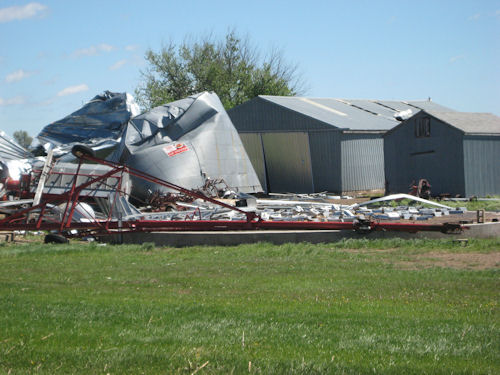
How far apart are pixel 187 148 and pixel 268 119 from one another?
30.1 feet

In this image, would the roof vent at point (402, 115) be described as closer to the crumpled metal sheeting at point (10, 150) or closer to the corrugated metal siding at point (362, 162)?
the corrugated metal siding at point (362, 162)

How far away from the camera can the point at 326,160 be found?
114 feet

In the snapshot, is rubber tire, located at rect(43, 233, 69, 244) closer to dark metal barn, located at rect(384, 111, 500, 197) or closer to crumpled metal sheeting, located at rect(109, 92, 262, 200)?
crumpled metal sheeting, located at rect(109, 92, 262, 200)

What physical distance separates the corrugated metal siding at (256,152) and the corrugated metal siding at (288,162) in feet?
1.01

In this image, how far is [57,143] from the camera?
38875mm

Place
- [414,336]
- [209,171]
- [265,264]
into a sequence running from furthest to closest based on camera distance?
[209,171], [265,264], [414,336]

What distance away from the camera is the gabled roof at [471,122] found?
29062 millimetres

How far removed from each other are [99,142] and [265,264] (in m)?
25.3

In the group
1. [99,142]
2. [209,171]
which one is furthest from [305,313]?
[99,142]

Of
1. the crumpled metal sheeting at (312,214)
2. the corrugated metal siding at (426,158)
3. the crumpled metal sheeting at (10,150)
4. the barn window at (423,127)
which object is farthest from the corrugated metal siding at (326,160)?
the crumpled metal sheeting at (10,150)

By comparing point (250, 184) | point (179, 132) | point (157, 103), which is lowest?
point (250, 184)

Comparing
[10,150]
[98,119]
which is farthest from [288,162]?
[10,150]

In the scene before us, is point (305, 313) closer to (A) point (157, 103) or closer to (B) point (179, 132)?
(B) point (179, 132)

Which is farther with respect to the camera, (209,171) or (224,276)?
(209,171)
